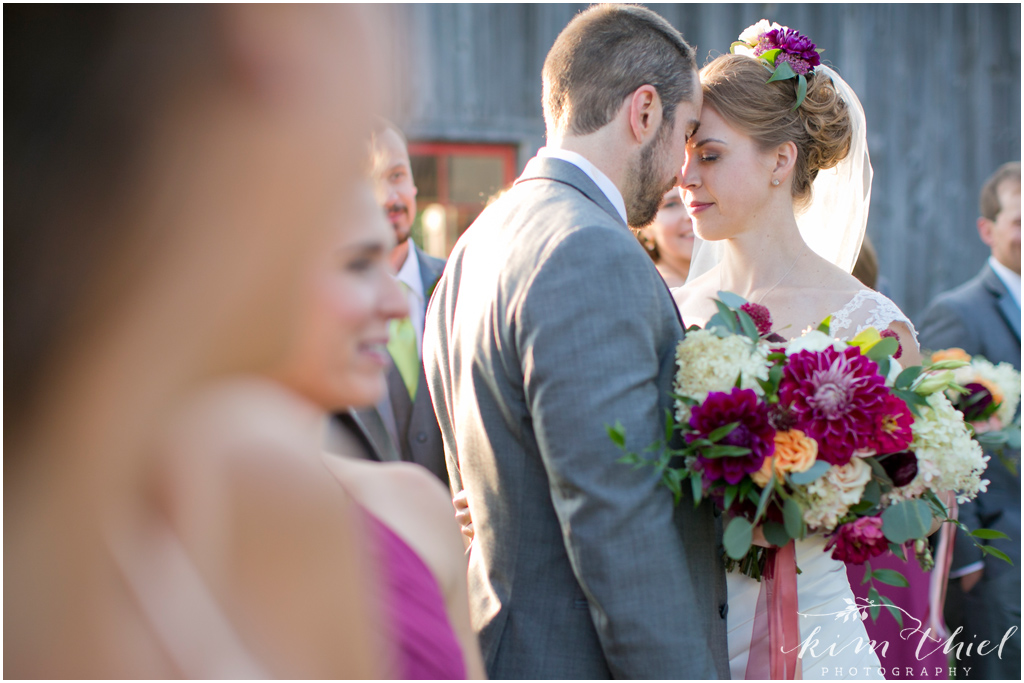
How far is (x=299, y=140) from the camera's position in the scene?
1.12 feet

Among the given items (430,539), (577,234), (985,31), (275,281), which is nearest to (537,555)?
(577,234)

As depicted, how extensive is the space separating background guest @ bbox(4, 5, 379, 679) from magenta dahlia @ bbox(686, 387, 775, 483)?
1339mm

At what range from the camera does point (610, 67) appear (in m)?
2.04

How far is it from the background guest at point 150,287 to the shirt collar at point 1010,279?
4692 millimetres

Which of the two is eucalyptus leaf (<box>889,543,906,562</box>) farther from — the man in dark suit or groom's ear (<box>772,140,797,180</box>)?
the man in dark suit

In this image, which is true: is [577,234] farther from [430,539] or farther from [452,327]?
[430,539]

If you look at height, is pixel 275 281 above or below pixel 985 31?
below

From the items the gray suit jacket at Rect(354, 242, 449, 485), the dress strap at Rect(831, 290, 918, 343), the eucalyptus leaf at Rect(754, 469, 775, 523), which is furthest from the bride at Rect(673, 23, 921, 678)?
the gray suit jacket at Rect(354, 242, 449, 485)

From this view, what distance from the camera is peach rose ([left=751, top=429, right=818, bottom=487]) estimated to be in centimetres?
162

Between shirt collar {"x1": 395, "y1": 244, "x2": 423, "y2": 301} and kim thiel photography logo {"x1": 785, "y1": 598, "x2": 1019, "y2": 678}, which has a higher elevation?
shirt collar {"x1": 395, "y1": 244, "x2": 423, "y2": 301}

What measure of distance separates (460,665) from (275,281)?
526 millimetres

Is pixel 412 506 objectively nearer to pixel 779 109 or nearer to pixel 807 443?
pixel 807 443

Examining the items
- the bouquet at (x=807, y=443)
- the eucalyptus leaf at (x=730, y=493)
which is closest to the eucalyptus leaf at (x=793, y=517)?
the bouquet at (x=807, y=443)

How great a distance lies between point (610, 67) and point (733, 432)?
1.03 metres
